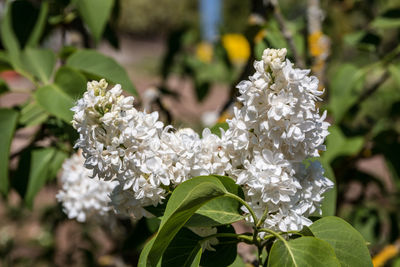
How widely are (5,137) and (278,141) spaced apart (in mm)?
718

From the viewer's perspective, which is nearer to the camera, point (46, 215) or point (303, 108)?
point (303, 108)

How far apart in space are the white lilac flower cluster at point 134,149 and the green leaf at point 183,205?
0.07m

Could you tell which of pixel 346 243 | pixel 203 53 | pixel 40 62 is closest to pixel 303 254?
pixel 346 243

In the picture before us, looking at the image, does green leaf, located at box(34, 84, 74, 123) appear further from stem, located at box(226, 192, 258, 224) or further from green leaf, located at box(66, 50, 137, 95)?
stem, located at box(226, 192, 258, 224)

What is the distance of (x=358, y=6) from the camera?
2.05 meters

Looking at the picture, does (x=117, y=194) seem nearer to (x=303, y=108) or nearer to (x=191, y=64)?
(x=303, y=108)

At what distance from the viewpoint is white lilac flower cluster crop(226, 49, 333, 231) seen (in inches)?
22.1

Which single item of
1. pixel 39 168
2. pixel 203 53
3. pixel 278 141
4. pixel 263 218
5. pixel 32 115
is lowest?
pixel 203 53

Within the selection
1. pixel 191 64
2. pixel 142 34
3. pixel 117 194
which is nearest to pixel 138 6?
pixel 142 34

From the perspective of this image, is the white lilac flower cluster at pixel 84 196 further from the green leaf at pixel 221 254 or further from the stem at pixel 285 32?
the stem at pixel 285 32

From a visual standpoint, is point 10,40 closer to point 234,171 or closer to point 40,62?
point 40,62

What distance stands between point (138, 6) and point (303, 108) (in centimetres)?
2509

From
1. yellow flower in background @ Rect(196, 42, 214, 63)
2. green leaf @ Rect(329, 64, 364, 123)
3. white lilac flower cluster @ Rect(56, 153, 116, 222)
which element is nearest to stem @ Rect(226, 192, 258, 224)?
white lilac flower cluster @ Rect(56, 153, 116, 222)

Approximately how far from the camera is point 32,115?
1.15 m
